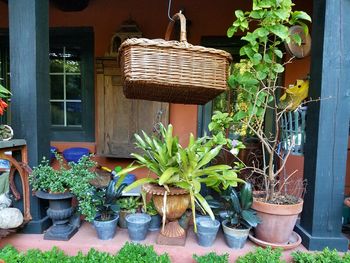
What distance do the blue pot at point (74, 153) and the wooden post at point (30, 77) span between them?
4.25ft

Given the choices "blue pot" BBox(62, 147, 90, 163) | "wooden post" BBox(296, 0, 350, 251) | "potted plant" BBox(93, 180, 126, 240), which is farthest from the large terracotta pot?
"blue pot" BBox(62, 147, 90, 163)

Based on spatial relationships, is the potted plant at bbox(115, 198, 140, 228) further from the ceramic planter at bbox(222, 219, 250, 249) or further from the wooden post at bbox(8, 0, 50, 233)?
the ceramic planter at bbox(222, 219, 250, 249)

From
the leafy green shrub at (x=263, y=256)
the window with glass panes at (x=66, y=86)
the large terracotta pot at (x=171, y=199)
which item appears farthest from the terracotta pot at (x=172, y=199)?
the window with glass panes at (x=66, y=86)

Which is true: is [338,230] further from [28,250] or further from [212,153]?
[28,250]

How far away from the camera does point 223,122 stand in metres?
1.74

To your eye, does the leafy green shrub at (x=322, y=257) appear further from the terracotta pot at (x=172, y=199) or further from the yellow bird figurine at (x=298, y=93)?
the yellow bird figurine at (x=298, y=93)

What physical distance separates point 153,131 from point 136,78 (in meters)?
1.77

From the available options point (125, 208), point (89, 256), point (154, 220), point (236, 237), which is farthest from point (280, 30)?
point (89, 256)

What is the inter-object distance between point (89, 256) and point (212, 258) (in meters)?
0.71

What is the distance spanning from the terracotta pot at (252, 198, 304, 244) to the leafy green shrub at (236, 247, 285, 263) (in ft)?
0.33

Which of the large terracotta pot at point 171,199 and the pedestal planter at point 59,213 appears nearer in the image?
the large terracotta pot at point 171,199

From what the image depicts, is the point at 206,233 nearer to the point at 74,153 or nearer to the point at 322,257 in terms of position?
the point at 322,257

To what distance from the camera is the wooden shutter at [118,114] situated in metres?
Result: 2.87

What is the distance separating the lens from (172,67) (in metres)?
1.15
